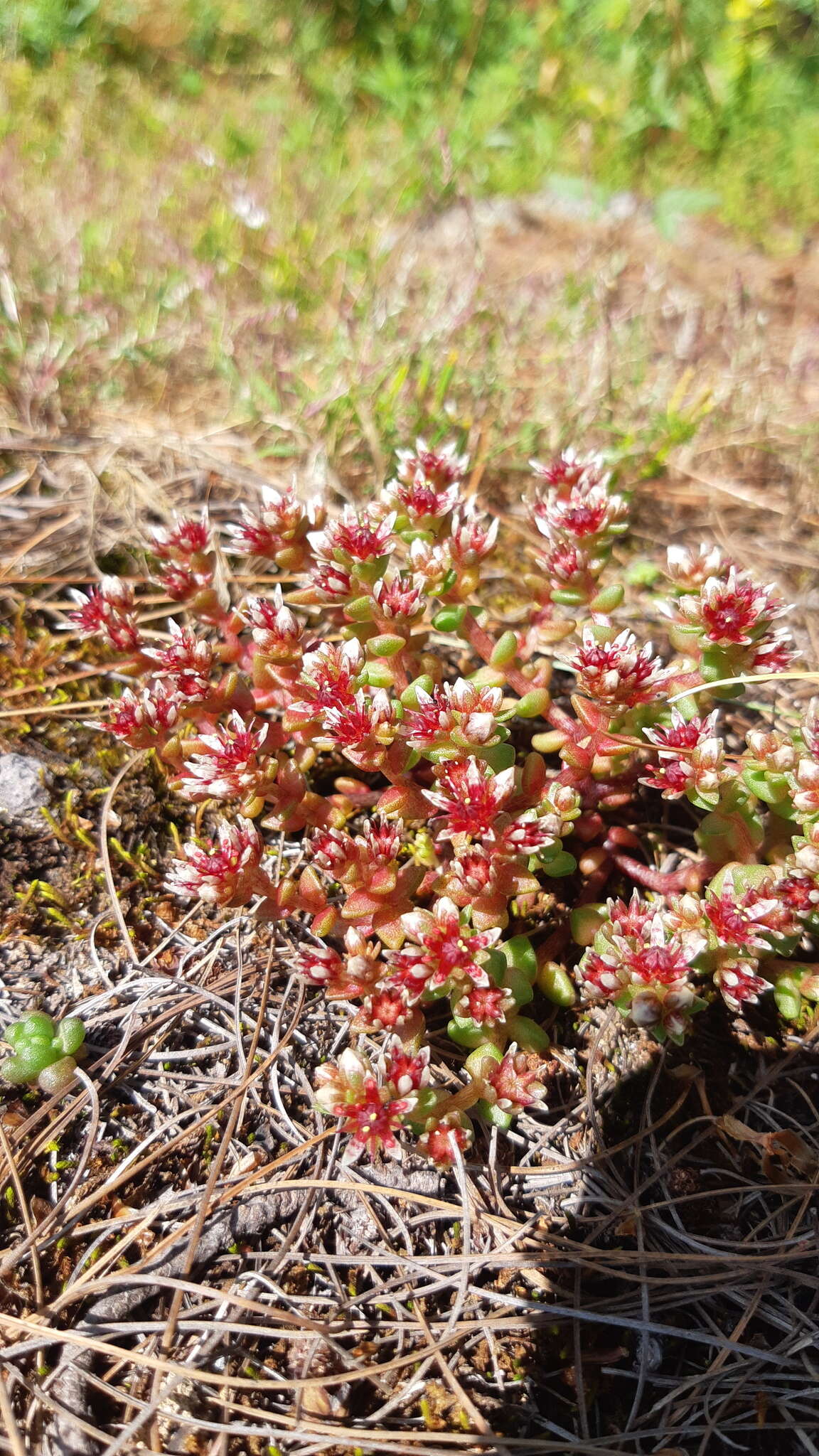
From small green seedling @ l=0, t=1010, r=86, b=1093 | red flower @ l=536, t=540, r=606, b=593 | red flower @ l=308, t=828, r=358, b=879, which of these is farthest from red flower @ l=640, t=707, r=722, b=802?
small green seedling @ l=0, t=1010, r=86, b=1093

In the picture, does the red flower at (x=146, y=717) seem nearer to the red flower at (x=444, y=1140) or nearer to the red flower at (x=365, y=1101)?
the red flower at (x=365, y=1101)

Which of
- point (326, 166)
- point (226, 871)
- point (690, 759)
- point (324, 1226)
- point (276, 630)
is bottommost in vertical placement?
point (324, 1226)

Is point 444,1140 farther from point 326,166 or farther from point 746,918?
point 326,166

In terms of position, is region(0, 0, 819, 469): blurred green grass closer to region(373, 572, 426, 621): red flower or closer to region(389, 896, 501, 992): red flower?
region(373, 572, 426, 621): red flower

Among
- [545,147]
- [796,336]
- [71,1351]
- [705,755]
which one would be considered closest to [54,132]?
[545,147]

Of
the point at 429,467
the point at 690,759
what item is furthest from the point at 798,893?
the point at 429,467

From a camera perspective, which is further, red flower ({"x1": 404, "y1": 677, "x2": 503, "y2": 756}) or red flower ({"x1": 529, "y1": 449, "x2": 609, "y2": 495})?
red flower ({"x1": 529, "y1": 449, "x2": 609, "y2": 495})

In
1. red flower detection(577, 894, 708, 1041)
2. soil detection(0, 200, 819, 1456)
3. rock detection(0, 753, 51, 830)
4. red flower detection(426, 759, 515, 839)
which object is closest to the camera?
soil detection(0, 200, 819, 1456)

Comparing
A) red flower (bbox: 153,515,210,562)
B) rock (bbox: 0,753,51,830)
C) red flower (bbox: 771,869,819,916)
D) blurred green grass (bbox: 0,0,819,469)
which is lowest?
rock (bbox: 0,753,51,830)
